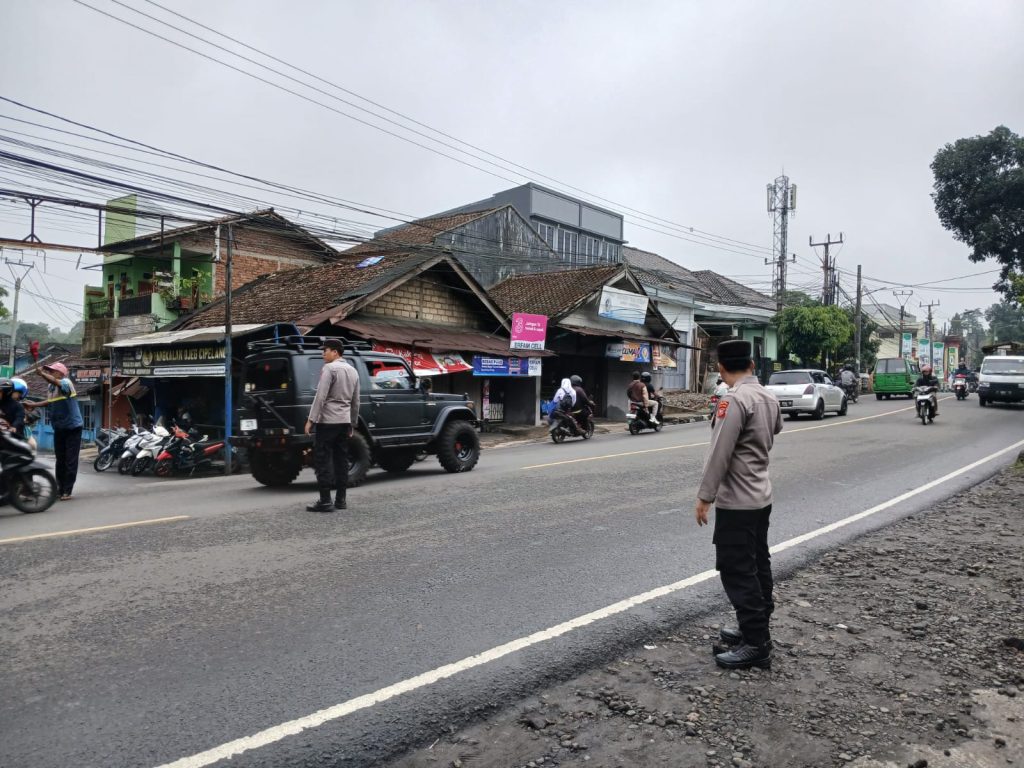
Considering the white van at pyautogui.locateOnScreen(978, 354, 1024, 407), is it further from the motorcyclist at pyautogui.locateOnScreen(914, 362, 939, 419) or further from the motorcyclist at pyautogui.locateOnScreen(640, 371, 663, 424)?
the motorcyclist at pyautogui.locateOnScreen(640, 371, 663, 424)

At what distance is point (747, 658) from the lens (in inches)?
151

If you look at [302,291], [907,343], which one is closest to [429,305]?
[302,291]

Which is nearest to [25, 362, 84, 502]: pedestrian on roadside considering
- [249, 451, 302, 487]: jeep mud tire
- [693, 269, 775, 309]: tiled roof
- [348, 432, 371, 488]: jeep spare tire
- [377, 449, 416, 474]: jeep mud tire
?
[249, 451, 302, 487]: jeep mud tire

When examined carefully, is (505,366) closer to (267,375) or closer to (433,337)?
(433,337)

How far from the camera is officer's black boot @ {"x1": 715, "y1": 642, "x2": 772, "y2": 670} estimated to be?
3.82m

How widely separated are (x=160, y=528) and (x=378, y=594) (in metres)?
3.31

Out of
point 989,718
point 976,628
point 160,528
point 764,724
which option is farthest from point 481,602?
point 160,528

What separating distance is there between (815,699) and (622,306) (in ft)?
77.3

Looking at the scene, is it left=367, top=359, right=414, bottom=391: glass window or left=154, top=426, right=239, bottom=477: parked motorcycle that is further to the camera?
left=154, top=426, right=239, bottom=477: parked motorcycle

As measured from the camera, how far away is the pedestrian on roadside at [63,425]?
9.36 metres

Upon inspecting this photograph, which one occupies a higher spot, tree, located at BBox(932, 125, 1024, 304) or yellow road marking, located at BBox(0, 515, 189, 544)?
tree, located at BBox(932, 125, 1024, 304)

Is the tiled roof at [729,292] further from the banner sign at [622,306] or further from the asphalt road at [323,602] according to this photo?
the asphalt road at [323,602]

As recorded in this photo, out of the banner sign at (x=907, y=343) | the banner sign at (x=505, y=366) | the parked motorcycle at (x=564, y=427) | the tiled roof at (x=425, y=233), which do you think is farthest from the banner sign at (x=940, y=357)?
the parked motorcycle at (x=564, y=427)

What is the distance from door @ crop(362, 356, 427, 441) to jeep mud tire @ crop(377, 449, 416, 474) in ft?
1.49
